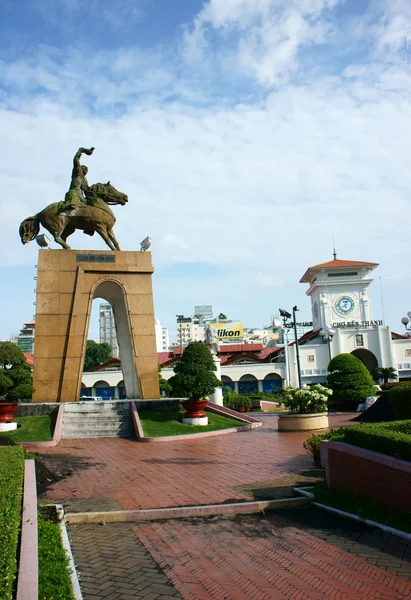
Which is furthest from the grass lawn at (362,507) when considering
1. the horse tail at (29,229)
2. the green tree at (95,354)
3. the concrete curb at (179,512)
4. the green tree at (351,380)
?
the green tree at (95,354)

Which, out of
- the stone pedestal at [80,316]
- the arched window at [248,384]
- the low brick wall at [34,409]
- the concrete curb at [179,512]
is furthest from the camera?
the arched window at [248,384]

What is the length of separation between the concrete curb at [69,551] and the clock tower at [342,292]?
5089cm

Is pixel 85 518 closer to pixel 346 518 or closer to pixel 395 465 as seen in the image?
pixel 346 518

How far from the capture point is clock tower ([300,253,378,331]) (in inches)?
2190

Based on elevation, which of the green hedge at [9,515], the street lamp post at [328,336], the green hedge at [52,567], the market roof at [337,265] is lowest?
the green hedge at [52,567]

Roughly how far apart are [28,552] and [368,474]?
14.8 ft

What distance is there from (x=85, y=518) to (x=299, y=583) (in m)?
3.20

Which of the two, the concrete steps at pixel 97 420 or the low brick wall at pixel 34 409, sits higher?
the low brick wall at pixel 34 409

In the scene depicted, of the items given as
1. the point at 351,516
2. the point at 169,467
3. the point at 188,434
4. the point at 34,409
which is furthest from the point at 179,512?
the point at 34,409

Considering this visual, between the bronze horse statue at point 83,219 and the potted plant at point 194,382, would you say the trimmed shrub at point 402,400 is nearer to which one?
the potted plant at point 194,382

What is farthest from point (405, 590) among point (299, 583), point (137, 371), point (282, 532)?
point (137, 371)

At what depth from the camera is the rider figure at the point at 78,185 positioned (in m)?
18.6

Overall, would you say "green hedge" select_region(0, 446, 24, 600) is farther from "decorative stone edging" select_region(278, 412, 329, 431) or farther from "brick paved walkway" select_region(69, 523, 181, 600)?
"decorative stone edging" select_region(278, 412, 329, 431)

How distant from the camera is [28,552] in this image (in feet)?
13.4
